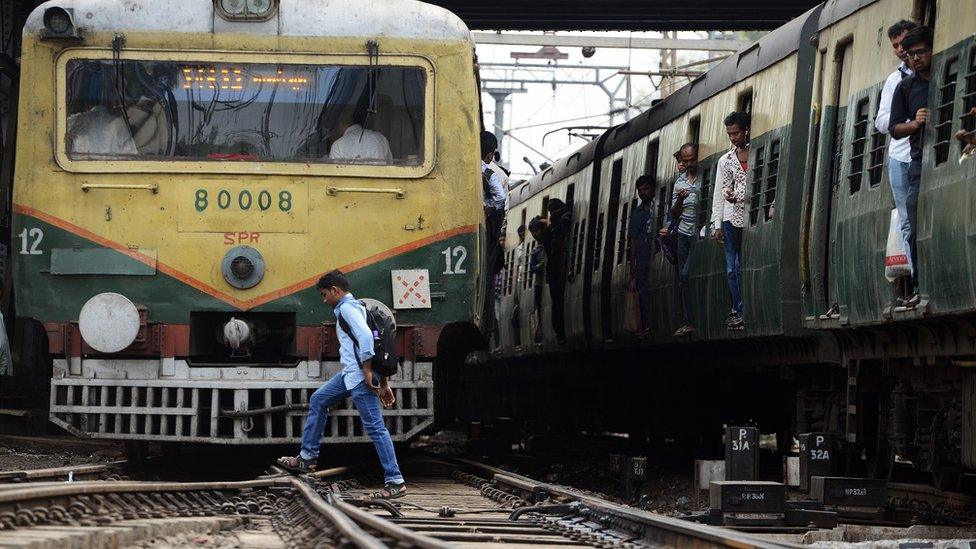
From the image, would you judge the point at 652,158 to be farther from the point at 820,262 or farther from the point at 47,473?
the point at 47,473

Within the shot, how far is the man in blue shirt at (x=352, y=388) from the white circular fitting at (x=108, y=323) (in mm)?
1396

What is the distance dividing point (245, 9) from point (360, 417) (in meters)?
3.02

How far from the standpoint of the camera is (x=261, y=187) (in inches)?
464

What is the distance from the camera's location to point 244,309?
1166cm

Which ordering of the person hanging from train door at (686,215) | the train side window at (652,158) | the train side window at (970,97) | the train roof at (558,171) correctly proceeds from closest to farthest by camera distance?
the train side window at (970,97), the person hanging from train door at (686,215), the train side window at (652,158), the train roof at (558,171)

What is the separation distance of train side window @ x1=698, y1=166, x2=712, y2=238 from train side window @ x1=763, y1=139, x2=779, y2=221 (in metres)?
1.53

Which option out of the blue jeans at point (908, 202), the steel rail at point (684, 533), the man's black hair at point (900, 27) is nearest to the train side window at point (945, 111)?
the blue jeans at point (908, 202)

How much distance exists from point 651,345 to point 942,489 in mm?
6159

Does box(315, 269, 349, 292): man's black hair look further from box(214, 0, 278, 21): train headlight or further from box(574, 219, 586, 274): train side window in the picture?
box(574, 219, 586, 274): train side window

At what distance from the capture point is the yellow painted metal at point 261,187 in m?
11.6

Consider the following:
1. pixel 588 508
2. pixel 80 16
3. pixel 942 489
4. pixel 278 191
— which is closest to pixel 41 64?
pixel 80 16

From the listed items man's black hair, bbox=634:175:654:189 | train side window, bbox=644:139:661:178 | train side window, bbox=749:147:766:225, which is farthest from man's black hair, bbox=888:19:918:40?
train side window, bbox=644:139:661:178

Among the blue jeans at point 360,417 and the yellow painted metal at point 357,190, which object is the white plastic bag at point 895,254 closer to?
the blue jeans at point 360,417

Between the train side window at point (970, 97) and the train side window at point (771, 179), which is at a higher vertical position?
the train side window at point (970, 97)
